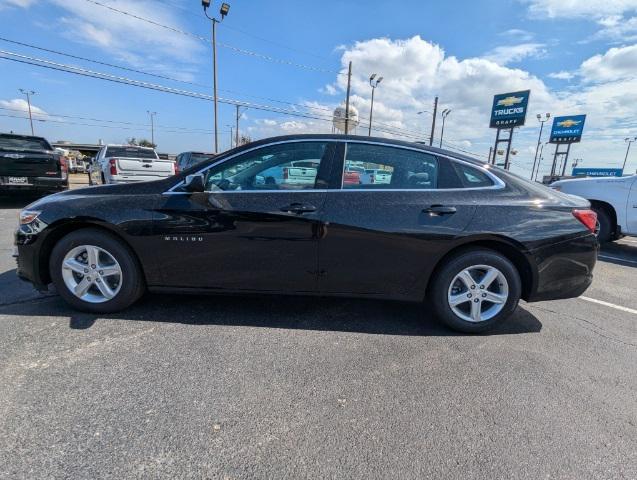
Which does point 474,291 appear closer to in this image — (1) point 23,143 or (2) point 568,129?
(1) point 23,143

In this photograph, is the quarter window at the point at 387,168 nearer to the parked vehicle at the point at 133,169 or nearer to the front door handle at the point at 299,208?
the front door handle at the point at 299,208

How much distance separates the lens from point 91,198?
309cm

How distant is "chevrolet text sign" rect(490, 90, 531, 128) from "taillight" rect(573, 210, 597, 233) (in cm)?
3835

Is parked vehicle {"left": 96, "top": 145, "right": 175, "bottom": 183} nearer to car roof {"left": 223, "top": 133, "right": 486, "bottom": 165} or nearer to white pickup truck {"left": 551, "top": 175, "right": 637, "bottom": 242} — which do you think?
car roof {"left": 223, "top": 133, "right": 486, "bottom": 165}

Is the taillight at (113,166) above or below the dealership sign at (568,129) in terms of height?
below

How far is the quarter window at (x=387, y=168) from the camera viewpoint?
10.1 ft

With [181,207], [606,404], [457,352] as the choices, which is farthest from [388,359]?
[181,207]

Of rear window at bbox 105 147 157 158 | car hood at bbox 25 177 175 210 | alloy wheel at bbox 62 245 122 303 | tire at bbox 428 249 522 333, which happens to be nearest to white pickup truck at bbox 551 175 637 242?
tire at bbox 428 249 522 333

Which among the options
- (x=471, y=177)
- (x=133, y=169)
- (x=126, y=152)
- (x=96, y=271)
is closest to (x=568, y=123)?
(x=126, y=152)

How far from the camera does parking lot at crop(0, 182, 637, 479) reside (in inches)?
70.0

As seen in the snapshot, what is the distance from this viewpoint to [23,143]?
8484 mm

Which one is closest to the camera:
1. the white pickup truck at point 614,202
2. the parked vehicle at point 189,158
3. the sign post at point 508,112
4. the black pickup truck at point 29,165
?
the white pickup truck at point 614,202

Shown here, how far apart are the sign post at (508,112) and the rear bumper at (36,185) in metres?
34.7

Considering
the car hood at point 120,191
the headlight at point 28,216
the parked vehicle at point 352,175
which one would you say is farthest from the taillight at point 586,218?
the headlight at point 28,216
